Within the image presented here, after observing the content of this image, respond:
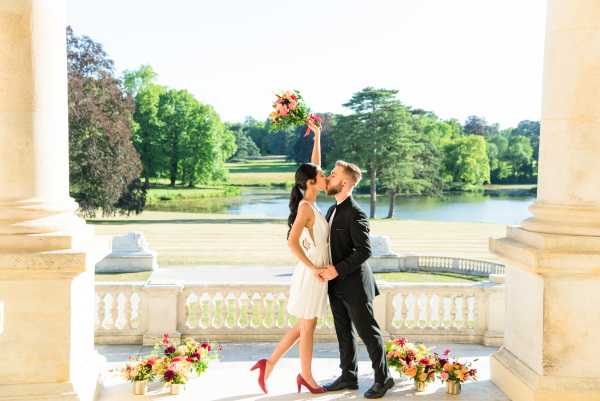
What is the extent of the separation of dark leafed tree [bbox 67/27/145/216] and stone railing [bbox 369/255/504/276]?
2717 centimetres

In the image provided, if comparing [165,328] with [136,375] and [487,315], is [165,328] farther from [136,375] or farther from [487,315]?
[487,315]

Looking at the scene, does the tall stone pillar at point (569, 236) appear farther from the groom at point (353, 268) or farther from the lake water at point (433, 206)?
the lake water at point (433, 206)

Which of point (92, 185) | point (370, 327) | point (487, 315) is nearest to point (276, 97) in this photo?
point (370, 327)

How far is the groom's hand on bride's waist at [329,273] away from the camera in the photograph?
27.2 ft

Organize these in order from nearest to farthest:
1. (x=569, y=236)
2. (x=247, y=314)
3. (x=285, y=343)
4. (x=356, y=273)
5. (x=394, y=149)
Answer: (x=569, y=236)
(x=356, y=273)
(x=285, y=343)
(x=247, y=314)
(x=394, y=149)

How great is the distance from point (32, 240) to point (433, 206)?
85.4 metres

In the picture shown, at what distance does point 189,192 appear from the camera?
85.6 meters

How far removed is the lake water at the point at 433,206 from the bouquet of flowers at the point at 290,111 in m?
→ 66.1

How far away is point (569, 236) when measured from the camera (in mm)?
7895

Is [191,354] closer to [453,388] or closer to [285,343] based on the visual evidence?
[285,343]

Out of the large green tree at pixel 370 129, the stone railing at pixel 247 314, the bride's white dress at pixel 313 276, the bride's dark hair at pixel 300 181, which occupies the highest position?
the large green tree at pixel 370 129

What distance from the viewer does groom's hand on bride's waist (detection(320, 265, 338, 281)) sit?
8281mm

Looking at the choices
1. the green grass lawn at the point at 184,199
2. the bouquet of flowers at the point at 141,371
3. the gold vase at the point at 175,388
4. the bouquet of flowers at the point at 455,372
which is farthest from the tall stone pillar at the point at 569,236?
the green grass lawn at the point at 184,199

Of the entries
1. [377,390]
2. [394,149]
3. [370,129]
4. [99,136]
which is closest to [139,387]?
[377,390]
